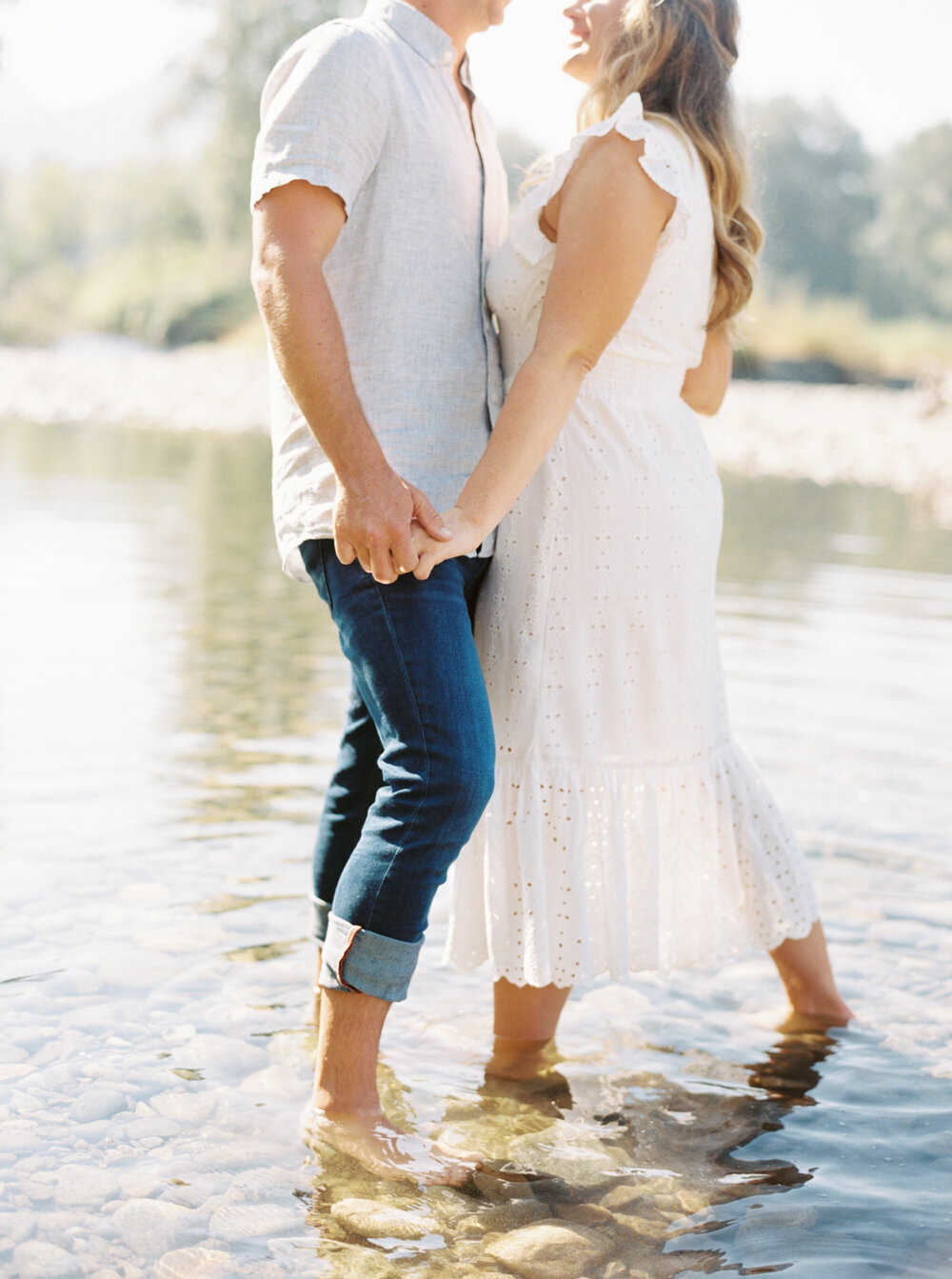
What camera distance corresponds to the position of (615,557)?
231 cm

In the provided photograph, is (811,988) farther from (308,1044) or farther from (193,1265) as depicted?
(193,1265)

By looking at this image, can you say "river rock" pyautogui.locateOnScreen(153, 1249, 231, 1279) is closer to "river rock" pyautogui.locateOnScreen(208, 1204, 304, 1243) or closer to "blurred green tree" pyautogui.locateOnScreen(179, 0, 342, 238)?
"river rock" pyautogui.locateOnScreen(208, 1204, 304, 1243)

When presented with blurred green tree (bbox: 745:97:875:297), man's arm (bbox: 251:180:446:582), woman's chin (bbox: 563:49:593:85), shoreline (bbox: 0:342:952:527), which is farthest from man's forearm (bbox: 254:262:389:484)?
blurred green tree (bbox: 745:97:875:297)

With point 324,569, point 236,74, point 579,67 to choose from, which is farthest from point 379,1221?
point 236,74

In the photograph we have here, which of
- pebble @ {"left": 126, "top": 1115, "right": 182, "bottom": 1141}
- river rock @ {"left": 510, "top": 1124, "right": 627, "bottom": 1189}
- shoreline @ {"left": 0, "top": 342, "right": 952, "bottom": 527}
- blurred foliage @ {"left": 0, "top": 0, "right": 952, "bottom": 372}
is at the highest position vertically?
blurred foliage @ {"left": 0, "top": 0, "right": 952, "bottom": 372}

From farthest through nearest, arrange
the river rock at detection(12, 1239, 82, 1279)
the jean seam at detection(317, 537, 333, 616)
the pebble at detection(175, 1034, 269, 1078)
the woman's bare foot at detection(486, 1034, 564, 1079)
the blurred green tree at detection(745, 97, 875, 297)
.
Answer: the blurred green tree at detection(745, 97, 875, 297)
the woman's bare foot at detection(486, 1034, 564, 1079)
the pebble at detection(175, 1034, 269, 1078)
the jean seam at detection(317, 537, 333, 616)
the river rock at detection(12, 1239, 82, 1279)

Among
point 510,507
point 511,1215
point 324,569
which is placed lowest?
point 511,1215

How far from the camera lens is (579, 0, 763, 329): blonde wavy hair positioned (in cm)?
226

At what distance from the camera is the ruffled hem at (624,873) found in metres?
2.28

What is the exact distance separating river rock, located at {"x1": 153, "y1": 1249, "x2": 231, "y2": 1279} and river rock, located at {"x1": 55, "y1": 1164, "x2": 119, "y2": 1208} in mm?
162

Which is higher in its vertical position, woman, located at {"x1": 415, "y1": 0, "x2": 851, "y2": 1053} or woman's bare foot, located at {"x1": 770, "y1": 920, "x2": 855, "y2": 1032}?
woman, located at {"x1": 415, "y1": 0, "x2": 851, "y2": 1053}

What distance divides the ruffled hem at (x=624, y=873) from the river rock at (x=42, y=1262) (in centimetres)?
80

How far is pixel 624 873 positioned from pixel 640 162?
43.3 inches

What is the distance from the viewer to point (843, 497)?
12766 millimetres
